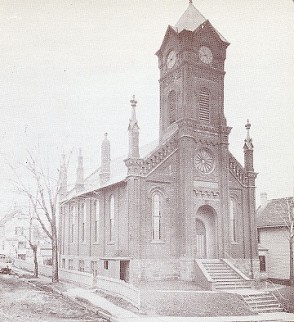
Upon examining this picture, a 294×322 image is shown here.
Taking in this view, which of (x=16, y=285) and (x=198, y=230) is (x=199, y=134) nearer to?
(x=198, y=230)

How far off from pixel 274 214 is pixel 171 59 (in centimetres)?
1522

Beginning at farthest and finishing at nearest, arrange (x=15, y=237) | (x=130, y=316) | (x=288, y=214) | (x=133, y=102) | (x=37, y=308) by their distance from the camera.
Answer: (x=15, y=237)
(x=288, y=214)
(x=133, y=102)
(x=37, y=308)
(x=130, y=316)

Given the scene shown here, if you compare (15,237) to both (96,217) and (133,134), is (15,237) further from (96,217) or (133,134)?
(133,134)

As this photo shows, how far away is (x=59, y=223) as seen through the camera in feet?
136

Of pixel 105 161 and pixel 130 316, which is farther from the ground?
pixel 105 161

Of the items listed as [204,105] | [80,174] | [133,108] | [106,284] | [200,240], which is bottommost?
[106,284]

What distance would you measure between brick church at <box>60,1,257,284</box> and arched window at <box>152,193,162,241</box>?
0.06 meters

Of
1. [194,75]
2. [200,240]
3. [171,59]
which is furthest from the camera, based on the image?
[171,59]

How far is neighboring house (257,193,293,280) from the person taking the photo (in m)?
33.7

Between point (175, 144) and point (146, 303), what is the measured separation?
11.5 meters

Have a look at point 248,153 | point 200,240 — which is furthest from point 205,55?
point 200,240

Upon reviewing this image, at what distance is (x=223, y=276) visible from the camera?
24938 millimetres

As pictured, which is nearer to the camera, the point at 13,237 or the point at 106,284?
the point at 106,284

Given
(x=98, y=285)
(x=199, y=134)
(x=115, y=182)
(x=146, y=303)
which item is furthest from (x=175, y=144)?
(x=146, y=303)
